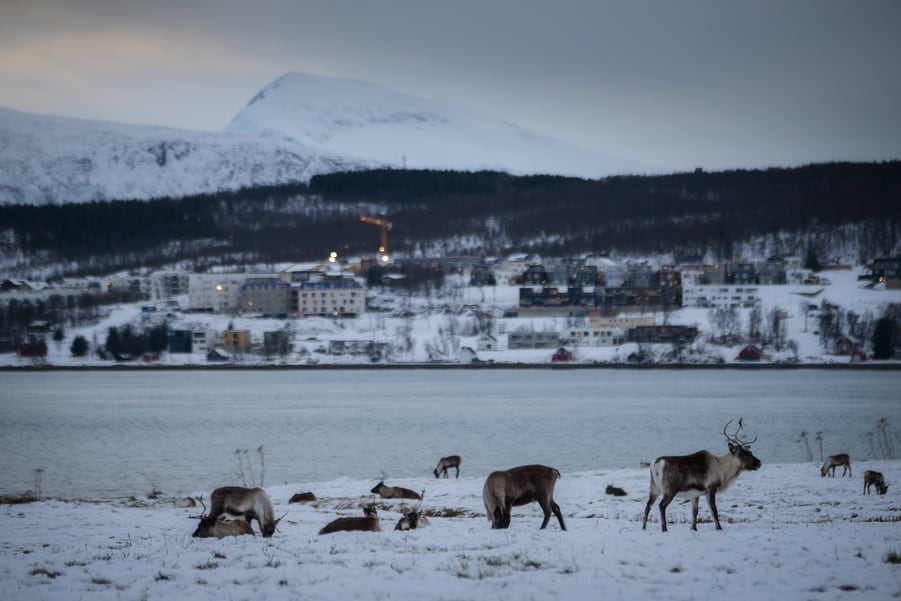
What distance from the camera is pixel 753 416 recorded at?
46688mm

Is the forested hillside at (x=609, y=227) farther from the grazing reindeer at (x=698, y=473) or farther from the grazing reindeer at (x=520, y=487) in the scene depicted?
the grazing reindeer at (x=520, y=487)

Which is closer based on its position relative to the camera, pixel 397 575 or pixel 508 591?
pixel 508 591

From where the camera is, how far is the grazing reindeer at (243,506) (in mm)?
11781

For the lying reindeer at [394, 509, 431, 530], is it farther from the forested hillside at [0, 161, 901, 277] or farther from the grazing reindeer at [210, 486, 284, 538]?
the forested hillside at [0, 161, 901, 277]

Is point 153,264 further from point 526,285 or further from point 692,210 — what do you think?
point 692,210

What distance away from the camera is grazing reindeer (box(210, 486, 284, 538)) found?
11781 millimetres

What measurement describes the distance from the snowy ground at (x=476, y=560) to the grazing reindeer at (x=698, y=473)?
44 cm

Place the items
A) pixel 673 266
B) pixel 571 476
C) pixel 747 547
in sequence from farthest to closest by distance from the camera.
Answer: pixel 673 266
pixel 571 476
pixel 747 547

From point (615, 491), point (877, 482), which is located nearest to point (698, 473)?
point (877, 482)

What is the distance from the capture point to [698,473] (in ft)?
35.6

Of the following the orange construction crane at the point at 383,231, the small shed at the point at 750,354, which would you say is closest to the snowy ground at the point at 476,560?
the small shed at the point at 750,354

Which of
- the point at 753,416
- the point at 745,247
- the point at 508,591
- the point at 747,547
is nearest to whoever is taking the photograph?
the point at 508,591

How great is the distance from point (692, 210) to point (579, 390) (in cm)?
11377

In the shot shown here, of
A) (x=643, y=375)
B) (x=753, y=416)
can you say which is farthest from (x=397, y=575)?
(x=643, y=375)
